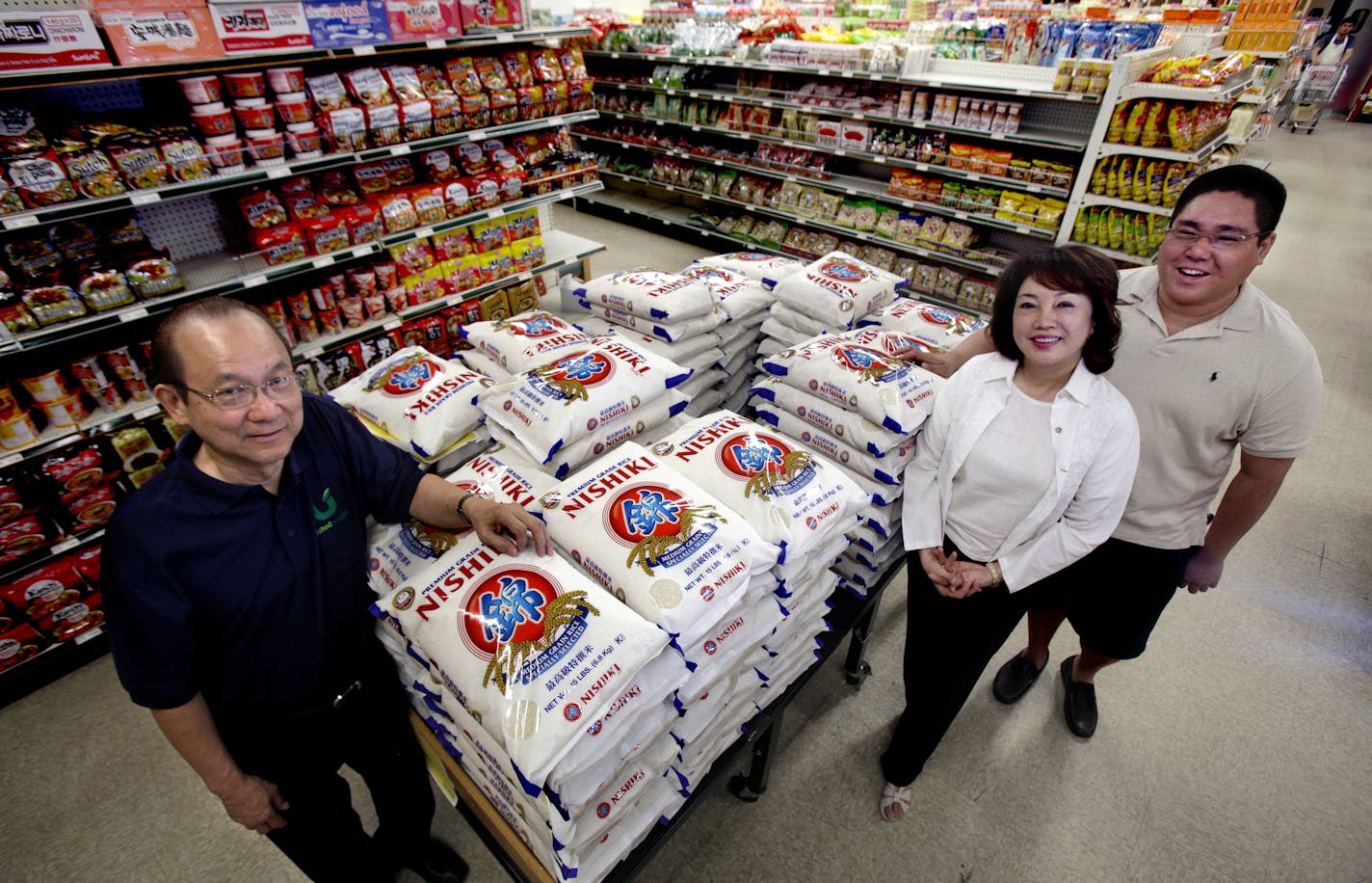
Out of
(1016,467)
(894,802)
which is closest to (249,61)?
(1016,467)

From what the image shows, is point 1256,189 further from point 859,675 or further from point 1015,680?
point 859,675

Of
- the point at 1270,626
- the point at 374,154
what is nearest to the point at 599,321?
the point at 374,154

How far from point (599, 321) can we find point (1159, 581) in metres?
2.27

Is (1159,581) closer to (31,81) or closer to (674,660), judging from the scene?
(674,660)

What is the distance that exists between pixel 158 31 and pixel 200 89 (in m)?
0.24

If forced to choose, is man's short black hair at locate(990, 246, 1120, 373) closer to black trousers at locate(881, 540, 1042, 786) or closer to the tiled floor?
black trousers at locate(881, 540, 1042, 786)

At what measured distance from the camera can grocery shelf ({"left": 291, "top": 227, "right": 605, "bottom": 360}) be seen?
304 cm

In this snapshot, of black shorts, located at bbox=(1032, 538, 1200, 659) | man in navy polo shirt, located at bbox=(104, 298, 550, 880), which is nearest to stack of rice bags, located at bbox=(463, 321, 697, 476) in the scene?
man in navy polo shirt, located at bbox=(104, 298, 550, 880)

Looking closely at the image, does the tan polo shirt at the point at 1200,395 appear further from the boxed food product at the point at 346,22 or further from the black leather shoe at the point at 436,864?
the boxed food product at the point at 346,22

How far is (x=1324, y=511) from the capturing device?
3.51 m

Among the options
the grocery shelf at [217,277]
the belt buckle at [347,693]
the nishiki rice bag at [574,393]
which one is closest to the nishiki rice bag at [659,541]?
the nishiki rice bag at [574,393]

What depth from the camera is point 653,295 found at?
96.3 inches

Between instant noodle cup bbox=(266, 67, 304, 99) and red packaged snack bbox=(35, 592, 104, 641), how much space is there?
2265 mm

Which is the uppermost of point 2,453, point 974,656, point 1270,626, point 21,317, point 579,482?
point 21,317
